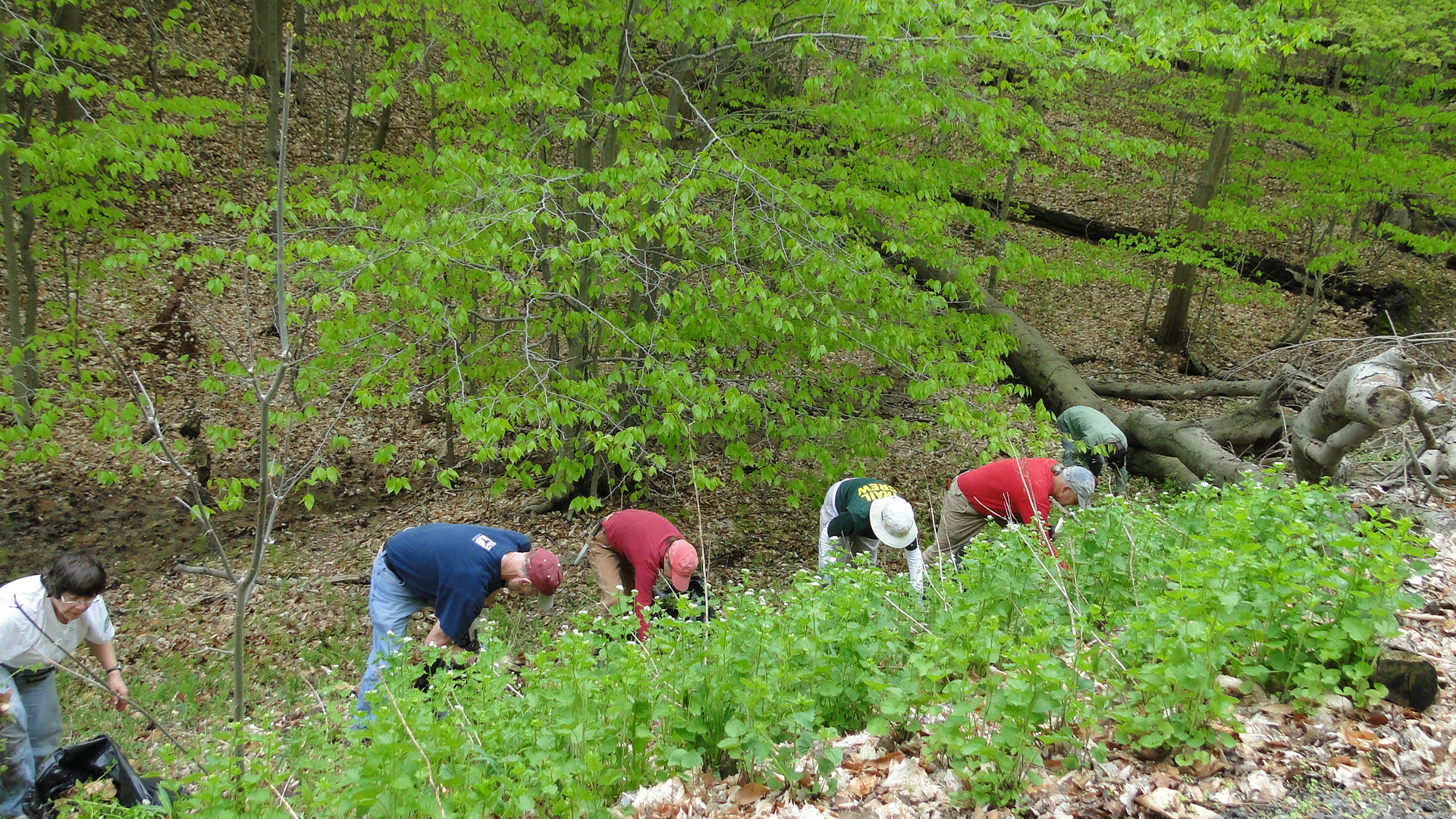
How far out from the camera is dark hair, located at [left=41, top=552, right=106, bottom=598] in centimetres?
365

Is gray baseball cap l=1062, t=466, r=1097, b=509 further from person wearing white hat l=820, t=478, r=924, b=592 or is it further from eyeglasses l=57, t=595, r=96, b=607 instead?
eyeglasses l=57, t=595, r=96, b=607

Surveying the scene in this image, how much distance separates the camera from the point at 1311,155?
42.5ft

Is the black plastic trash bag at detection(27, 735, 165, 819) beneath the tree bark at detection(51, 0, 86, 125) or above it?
beneath

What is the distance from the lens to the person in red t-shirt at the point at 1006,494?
18.0ft

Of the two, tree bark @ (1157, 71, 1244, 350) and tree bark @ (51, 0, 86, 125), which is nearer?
tree bark @ (51, 0, 86, 125)

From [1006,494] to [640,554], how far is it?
2565 mm

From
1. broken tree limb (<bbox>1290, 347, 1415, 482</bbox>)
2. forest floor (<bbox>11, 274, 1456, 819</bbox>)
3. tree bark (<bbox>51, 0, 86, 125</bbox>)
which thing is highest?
tree bark (<bbox>51, 0, 86, 125</bbox>)

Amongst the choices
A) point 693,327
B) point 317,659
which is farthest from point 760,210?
point 317,659

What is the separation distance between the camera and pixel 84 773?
3.64 metres

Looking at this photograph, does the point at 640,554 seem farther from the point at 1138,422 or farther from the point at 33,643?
the point at 1138,422

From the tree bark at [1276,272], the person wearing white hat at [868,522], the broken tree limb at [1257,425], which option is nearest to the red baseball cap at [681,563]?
the person wearing white hat at [868,522]

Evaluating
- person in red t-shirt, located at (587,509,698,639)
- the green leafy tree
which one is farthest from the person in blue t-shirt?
the green leafy tree

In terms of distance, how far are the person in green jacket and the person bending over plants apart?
5.96m

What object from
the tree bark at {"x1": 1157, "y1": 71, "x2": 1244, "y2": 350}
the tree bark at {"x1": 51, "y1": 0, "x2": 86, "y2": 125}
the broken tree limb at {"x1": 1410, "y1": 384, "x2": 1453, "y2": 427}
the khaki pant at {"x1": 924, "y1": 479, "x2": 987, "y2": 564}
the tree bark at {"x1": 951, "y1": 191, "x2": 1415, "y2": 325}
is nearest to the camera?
the broken tree limb at {"x1": 1410, "y1": 384, "x2": 1453, "y2": 427}
